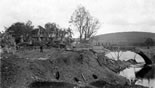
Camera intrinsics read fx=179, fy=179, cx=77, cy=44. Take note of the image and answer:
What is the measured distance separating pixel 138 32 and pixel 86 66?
10553 centimetres

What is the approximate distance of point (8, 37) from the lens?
22.7 m

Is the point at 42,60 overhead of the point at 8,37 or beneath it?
beneath

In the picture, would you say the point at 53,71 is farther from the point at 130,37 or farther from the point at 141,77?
the point at 130,37

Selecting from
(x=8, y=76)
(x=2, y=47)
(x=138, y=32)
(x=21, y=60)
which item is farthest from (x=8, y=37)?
(x=138, y=32)

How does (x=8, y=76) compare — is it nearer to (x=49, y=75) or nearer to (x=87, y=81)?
(x=49, y=75)

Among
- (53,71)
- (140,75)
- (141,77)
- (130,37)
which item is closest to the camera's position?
(53,71)

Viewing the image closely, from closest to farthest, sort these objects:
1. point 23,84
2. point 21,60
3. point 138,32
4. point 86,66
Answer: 1. point 23,84
2. point 21,60
3. point 86,66
4. point 138,32

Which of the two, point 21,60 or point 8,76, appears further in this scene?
point 21,60

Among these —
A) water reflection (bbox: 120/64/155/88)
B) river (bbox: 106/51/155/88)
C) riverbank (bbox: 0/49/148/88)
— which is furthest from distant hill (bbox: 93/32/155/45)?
riverbank (bbox: 0/49/148/88)

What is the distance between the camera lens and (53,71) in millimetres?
22359

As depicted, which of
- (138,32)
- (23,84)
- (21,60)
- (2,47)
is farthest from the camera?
(138,32)

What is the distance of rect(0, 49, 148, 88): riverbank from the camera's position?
690 inches

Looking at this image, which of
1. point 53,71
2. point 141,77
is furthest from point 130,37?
point 53,71

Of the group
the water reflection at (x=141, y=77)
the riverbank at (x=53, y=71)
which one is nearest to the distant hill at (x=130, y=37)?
the water reflection at (x=141, y=77)
